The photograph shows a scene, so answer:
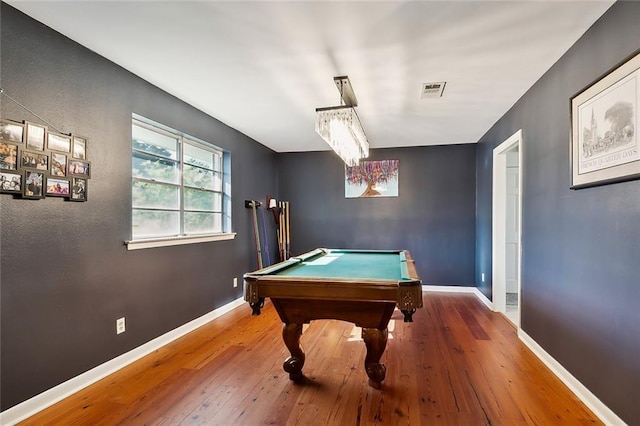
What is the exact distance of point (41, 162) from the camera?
2021 mm

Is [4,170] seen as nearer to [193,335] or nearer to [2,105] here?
[2,105]

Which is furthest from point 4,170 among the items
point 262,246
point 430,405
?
point 262,246

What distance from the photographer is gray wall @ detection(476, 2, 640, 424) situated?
1.74 meters

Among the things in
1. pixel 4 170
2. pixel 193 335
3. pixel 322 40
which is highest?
pixel 322 40

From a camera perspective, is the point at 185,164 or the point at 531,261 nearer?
the point at 531,261

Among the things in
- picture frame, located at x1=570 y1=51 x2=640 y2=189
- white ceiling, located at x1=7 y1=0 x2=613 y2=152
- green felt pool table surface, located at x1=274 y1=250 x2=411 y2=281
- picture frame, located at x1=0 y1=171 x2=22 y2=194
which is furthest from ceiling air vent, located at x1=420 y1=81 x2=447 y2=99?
picture frame, located at x1=0 y1=171 x2=22 y2=194

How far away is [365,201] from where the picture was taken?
221 inches

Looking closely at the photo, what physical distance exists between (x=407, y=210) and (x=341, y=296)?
3.73 meters

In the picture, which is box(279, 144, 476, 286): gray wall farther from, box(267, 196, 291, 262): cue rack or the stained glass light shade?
the stained glass light shade

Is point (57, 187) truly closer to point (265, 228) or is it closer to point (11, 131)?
point (11, 131)

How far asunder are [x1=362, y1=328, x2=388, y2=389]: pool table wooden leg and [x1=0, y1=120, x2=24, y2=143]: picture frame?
2.43 metres

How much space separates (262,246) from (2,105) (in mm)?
3632

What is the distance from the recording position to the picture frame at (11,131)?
72.2 inches

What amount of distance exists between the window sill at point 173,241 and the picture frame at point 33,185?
76cm
